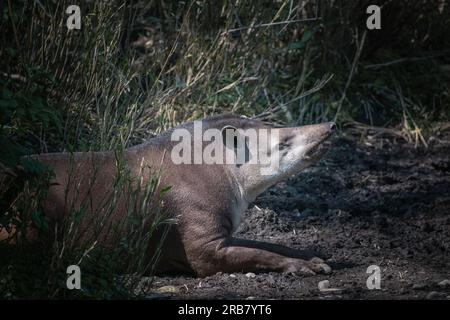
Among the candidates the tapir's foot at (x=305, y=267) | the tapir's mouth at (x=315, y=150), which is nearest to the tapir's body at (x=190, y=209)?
the tapir's foot at (x=305, y=267)

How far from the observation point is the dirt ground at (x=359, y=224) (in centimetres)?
596

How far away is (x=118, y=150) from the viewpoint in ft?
20.0

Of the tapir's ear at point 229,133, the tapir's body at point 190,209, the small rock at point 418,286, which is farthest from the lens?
the tapir's ear at point 229,133

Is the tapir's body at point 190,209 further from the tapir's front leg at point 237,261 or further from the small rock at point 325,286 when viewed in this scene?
the small rock at point 325,286

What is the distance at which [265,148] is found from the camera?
691 cm

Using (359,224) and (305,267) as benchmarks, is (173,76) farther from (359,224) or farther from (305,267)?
(305,267)

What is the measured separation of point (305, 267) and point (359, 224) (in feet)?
4.35

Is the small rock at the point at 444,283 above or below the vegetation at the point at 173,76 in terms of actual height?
below

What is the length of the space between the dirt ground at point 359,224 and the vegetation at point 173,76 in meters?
0.51

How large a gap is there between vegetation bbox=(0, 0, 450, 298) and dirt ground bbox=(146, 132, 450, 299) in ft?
1.66

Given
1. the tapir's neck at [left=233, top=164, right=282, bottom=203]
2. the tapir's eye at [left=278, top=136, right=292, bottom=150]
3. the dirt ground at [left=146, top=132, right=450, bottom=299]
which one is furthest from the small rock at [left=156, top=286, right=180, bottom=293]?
the tapir's eye at [left=278, top=136, right=292, bottom=150]

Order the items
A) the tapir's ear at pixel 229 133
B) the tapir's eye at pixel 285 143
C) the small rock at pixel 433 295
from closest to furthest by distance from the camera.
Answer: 1. the small rock at pixel 433 295
2. the tapir's ear at pixel 229 133
3. the tapir's eye at pixel 285 143

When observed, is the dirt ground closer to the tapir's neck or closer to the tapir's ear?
the tapir's neck
